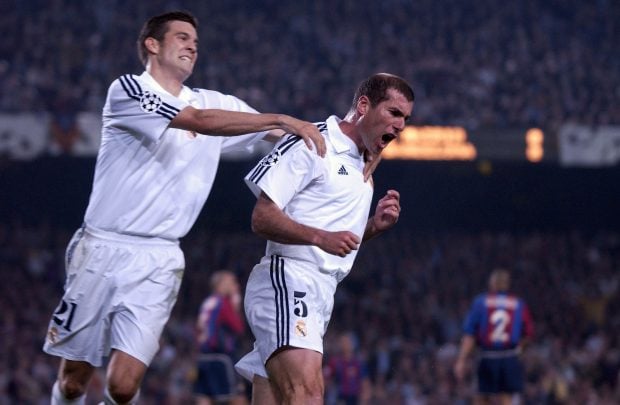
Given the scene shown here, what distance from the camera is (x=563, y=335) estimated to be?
17141mm

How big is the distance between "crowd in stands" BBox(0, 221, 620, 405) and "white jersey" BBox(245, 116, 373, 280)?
28.2 feet

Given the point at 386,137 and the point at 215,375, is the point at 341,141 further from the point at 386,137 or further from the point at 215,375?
the point at 215,375

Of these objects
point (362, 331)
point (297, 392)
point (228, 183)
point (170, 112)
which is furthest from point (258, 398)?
point (228, 183)

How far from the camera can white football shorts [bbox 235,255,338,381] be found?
4.59 meters

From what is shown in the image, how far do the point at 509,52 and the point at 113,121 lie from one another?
17012 millimetres

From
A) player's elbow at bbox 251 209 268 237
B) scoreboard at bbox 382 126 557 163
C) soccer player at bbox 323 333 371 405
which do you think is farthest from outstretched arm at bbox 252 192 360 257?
scoreboard at bbox 382 126 557 163

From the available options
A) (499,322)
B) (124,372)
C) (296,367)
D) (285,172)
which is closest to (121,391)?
(124,372)

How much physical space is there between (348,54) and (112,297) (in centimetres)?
1645

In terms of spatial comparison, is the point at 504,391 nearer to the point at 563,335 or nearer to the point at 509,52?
the point at 563,335

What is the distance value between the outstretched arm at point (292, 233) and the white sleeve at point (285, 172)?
2.1 inches

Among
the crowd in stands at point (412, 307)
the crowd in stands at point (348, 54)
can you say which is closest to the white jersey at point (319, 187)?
the crowd in stands at point (412, 307)

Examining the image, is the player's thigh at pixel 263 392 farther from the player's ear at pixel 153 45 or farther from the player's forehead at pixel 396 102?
the player's ear at pixel 153 45

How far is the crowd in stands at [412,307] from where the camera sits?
14242mm

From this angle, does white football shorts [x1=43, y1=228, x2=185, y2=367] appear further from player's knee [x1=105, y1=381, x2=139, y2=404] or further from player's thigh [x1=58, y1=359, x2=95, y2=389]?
player's knee [x1=105, y1=381, x2=139, y2=404]
